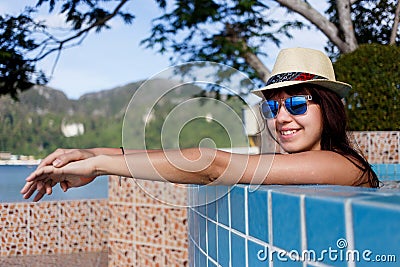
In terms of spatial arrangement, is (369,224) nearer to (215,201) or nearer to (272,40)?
(215,201)

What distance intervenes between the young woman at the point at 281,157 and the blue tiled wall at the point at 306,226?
86 mm

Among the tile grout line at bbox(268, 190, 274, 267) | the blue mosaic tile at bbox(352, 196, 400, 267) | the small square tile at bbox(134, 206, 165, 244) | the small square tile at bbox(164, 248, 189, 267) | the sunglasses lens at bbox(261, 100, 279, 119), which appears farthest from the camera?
the small square tile at bbox(134, 206, 165, 244)

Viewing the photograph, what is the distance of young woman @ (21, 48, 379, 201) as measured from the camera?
1174 mm

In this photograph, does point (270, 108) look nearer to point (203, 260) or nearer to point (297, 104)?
point (297, 104)

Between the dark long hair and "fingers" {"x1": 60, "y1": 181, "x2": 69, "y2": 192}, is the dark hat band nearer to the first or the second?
the dark long hair

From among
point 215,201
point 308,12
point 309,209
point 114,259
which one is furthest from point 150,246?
point 308,12

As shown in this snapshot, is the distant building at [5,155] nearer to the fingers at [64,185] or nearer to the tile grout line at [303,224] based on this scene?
the fingers at [64,185]

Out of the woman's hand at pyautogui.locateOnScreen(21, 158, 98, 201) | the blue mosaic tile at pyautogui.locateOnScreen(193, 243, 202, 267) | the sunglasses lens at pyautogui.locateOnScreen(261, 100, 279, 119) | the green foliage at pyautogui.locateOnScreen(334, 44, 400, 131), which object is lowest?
the blue mosaic tile at pyautogui.locateOnScreen(193, 243, 202, 267)

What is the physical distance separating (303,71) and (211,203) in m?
0.47

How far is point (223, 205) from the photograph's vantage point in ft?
4.58

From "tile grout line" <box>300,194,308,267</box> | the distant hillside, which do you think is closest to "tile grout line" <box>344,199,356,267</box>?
"tile grout line" <box>300,194,308,267</box>

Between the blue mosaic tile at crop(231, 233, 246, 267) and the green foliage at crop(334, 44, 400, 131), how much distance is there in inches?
187

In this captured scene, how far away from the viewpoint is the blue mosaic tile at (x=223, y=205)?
1.35 metres

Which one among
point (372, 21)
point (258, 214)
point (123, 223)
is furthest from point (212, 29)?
point (258, 214)
